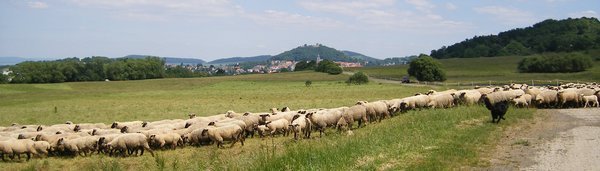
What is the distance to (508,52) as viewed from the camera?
197 meters

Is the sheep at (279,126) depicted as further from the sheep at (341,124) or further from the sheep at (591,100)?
the sheep at (591,100)

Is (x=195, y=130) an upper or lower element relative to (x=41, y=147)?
upper

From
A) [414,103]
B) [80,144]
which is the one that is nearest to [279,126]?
[80,144]

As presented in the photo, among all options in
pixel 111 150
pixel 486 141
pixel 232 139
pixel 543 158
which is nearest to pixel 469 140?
pixel 486 141

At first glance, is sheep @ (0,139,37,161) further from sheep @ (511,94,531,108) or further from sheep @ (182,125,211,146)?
sheep @ (511,94,531,108)

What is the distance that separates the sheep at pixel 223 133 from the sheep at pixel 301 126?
8.19ft

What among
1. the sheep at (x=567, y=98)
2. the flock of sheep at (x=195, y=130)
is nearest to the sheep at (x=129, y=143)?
the flock of sheep at (x=195, y=130)

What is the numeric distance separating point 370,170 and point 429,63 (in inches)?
3502

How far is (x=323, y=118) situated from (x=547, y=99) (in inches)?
627

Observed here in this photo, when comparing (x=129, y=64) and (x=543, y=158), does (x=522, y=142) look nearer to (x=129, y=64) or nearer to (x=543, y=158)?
(x=543, y=158)

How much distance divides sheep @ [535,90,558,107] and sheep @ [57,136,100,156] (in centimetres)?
2556

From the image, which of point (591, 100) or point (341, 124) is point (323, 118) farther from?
point (591, 100)

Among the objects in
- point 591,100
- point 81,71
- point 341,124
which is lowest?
point 341,124

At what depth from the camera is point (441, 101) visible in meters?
31.6
